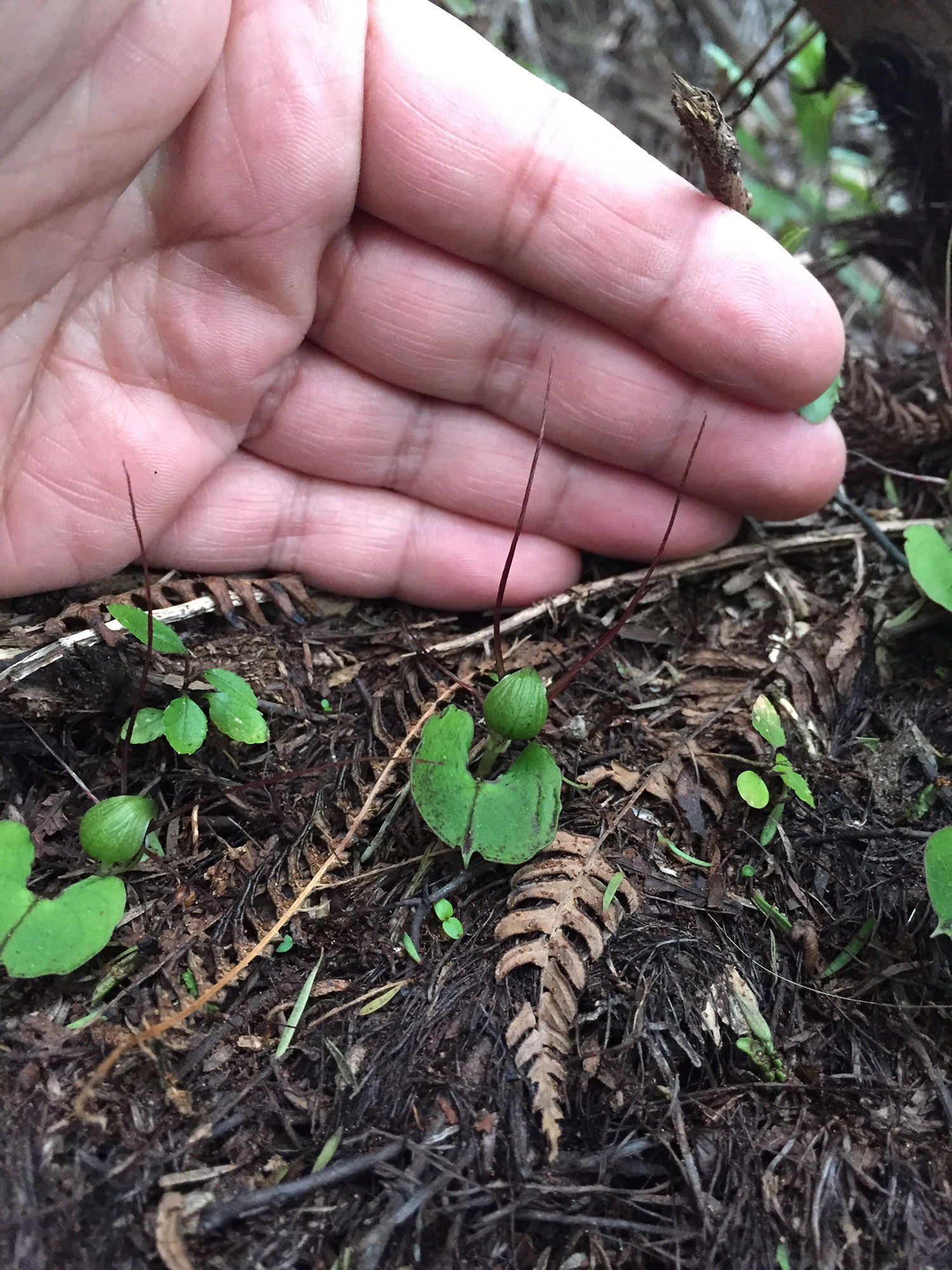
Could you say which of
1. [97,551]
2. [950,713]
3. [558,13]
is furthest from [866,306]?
[97,551]

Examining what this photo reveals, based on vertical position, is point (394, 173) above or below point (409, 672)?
above

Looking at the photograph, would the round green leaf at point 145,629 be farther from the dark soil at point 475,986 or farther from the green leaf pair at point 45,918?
the green leaf pair at point 45,918

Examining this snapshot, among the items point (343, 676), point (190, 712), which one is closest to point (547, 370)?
point (343, 676)

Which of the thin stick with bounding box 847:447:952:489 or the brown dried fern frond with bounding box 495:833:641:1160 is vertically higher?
the thin stick with bounding box 847:447:952:489

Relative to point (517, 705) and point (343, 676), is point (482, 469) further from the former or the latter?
point (517, 705)

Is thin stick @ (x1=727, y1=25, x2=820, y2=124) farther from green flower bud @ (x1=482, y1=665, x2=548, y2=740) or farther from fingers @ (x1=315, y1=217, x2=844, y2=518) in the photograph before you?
green flower bud @ (x1=482, y1=665, x2=548, y2=740)

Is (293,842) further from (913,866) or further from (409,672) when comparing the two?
(913,866)

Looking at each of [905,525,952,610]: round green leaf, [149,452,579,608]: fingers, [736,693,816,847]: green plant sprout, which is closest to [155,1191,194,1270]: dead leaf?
[736,693,816,847]: green plant sprout
